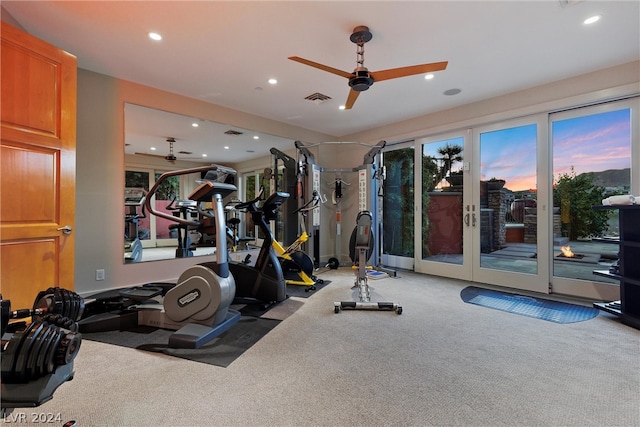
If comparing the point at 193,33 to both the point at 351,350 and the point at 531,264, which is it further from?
the point at 531,264

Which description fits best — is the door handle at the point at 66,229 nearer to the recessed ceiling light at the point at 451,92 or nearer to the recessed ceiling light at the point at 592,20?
the recessed ceiling light at the point at 451,92

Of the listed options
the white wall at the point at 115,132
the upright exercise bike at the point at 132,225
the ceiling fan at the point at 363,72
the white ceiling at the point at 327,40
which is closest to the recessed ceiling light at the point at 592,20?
the white ceiling at the point at 327,40

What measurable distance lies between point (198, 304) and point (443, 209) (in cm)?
429

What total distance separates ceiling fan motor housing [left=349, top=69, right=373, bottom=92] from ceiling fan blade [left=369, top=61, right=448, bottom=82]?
0.05 metres

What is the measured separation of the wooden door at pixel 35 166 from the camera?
7.38 feet

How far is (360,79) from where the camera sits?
8.86 ft

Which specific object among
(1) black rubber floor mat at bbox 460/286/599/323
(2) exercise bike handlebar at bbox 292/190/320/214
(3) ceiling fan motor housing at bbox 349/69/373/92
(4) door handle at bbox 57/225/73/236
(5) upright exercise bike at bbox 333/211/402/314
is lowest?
(1) black rubber floor mat at bbox 460/286/599/323

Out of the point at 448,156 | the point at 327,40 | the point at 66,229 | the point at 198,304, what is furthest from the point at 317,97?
the point at 66,229

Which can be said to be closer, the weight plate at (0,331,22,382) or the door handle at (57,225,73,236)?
the weight plate at (0,331,22,382)

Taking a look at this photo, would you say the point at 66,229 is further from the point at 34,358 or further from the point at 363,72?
the point at 363,72

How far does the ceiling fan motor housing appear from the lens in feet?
8.81

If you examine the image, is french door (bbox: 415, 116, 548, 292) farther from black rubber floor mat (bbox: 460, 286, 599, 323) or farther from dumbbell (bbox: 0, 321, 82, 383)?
dumbbell (bbox: 0, 321, 82, 383)

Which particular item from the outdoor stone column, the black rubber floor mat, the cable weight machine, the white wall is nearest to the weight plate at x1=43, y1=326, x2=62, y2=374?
the white wall

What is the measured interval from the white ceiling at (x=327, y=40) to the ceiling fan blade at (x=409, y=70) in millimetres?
428
